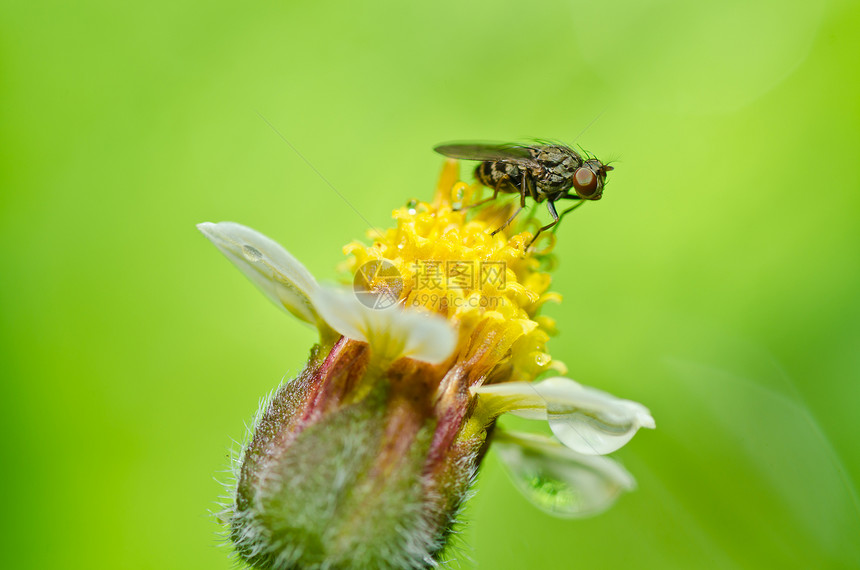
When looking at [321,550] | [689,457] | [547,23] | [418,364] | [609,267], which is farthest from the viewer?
[547,23]

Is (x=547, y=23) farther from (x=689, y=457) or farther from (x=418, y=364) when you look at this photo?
(x=418, y=364)

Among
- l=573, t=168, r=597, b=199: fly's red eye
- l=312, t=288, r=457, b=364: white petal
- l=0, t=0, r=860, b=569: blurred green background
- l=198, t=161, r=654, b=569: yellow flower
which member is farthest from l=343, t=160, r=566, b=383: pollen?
l=0, t=0, r=860, b=569: blurred green background

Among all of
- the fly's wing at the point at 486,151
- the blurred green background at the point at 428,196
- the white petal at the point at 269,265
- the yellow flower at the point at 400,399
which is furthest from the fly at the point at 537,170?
the white petal at the point at 269,265

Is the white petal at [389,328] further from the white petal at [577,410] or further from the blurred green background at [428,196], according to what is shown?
the blurred green background at [428,196]

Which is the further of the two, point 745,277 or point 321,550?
point 745,277

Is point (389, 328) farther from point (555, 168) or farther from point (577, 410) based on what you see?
point (555, 168)

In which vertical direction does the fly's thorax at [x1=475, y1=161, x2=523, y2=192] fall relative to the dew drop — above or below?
above

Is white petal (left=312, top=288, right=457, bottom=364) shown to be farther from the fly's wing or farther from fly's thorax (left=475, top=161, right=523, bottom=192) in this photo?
fly's thorax (left=475, top=161, right=523, bottom=192)

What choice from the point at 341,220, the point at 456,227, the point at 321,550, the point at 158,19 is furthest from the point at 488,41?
the point at 321,550
